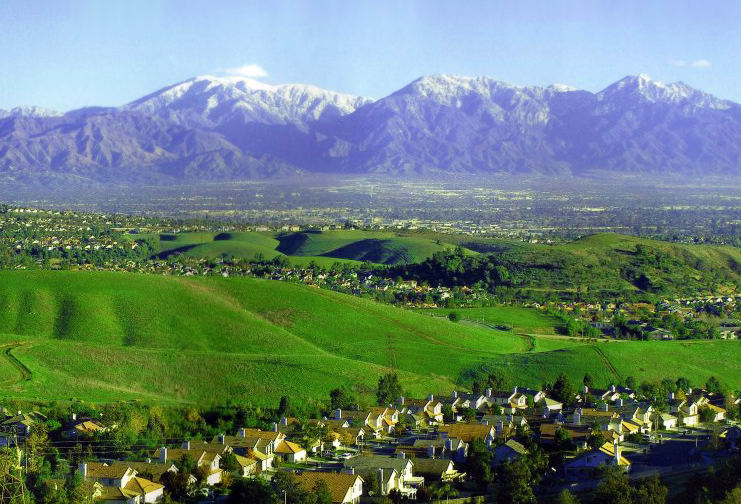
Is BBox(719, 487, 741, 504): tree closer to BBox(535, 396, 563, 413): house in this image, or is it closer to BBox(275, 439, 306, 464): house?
BBox(275, 439, 306, 464): house

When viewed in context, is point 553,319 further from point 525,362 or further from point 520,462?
point 520,462

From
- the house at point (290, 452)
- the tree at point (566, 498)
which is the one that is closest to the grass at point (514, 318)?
the house at point (290, 452)

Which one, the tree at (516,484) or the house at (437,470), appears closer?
the tree at (516,484)

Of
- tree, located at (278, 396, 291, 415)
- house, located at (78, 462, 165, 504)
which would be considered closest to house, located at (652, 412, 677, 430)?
tree, located at (278, 396, 291, 415)

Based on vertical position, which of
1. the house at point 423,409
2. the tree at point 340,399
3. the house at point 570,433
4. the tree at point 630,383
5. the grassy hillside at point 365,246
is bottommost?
the grassy hillside at point 365,246

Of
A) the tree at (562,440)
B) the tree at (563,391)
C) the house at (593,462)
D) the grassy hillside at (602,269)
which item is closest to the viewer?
the house at (593,462)

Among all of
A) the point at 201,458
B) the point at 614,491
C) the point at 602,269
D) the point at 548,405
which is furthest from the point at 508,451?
the point at 602,269

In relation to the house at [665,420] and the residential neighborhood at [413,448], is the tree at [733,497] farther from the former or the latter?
the house at [665,420]
